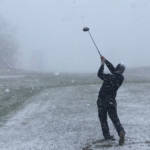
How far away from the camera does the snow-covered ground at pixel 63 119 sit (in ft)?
27.3

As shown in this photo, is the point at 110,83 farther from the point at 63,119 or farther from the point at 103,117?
the point at 63,119

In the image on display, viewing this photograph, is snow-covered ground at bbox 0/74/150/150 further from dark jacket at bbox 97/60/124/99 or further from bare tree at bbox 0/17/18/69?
bare tree at bbox 0/17/18/69

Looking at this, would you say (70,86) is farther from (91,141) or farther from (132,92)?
(91,141)

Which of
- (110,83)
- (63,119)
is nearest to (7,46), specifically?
(63,119)

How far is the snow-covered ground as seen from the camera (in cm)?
834

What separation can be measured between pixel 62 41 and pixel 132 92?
34102mm

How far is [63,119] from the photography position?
11.1m

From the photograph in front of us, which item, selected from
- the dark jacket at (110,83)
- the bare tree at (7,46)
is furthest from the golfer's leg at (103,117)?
the bare tree at (7,46)

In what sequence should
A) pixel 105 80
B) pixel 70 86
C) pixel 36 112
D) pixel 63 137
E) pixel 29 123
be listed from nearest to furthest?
pixel 105 80
pixel 63 137
pixel 29 123
pixel 36 112
pixel 70 86

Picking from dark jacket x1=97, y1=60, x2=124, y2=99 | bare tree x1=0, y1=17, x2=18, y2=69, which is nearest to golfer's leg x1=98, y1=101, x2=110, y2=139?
dark jacket x1=97, y1=60, x2=124, y2=99

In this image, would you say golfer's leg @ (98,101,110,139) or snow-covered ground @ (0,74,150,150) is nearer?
golfer's leg @ (98,101,110,139)

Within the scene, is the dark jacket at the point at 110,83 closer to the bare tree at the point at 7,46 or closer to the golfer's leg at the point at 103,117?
the golfer's leg at the point at 103,117

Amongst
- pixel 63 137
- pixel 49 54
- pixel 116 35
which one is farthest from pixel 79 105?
pixel 116 35

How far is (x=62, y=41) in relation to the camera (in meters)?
50.2
